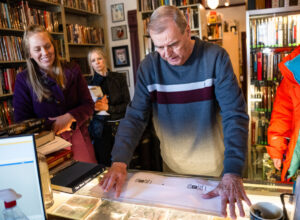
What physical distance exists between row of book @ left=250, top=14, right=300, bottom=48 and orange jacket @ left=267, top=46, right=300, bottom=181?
1313mm

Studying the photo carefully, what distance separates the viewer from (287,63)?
1508 mm

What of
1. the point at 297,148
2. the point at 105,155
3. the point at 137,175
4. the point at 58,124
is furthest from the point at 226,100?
the point at 105,155

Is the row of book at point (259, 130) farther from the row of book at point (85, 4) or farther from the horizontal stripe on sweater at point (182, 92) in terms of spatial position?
the row of book at point (85, 4)

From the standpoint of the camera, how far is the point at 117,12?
4.66 meters

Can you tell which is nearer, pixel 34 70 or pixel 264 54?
pixel 34 70

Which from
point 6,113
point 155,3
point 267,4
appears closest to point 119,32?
point 155,3

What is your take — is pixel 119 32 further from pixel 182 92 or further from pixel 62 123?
pixel 182 92

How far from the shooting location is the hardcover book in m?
0.99

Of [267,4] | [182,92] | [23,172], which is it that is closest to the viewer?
[23,172]

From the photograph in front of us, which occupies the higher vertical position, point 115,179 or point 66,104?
point 66,104

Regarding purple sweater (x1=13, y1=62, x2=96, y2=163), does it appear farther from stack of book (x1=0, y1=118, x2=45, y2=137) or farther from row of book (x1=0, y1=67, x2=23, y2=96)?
row of book (x1=0, y1=67, x2=23, y2=96)

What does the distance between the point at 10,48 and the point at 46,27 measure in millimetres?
710

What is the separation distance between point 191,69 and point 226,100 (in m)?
0.26

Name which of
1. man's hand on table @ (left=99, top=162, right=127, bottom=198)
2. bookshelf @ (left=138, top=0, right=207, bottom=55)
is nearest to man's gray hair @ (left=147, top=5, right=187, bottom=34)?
man's hand on table @ (left=99, top=162, right=127, bottom=198)
